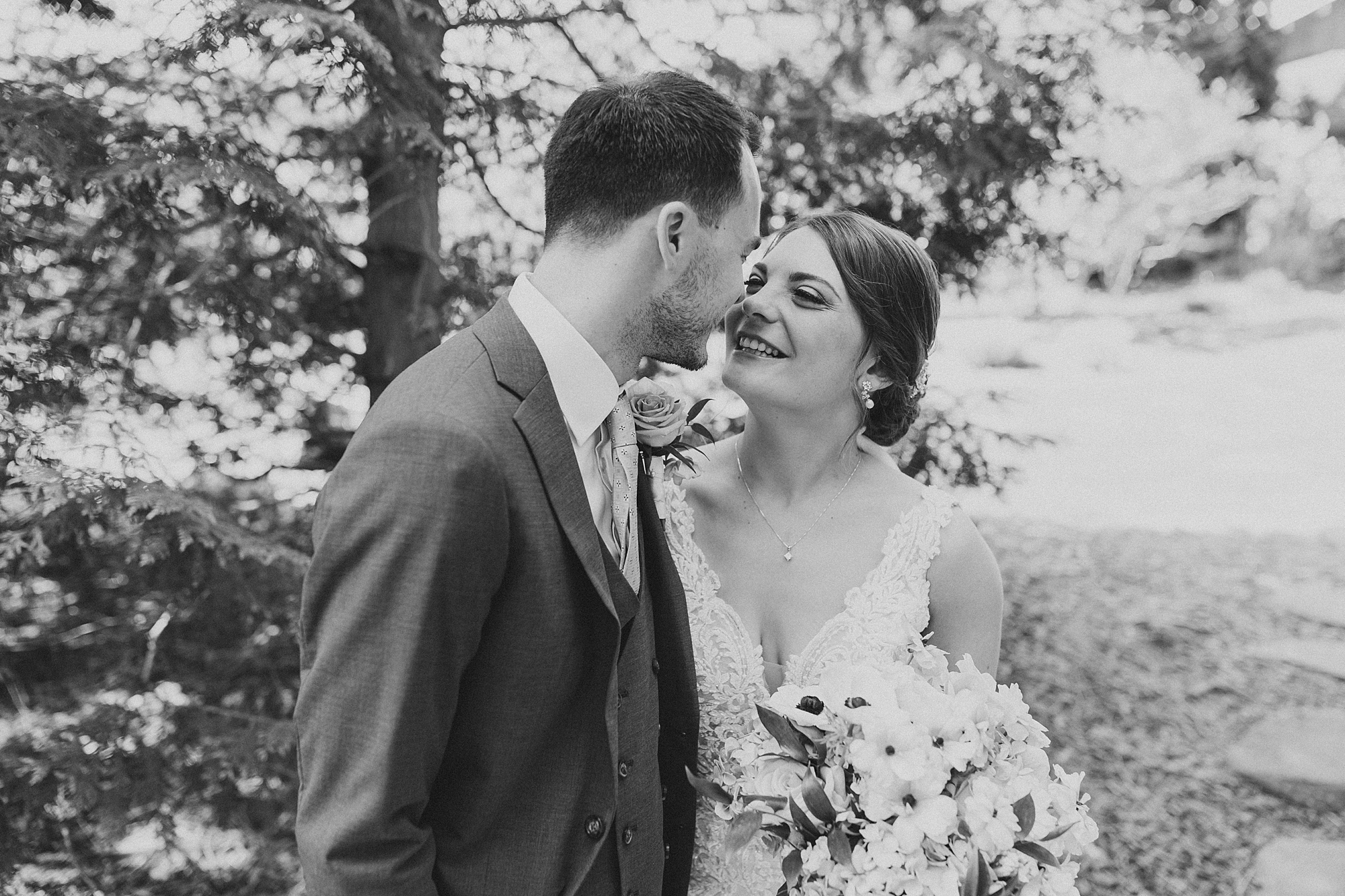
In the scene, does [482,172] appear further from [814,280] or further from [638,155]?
[638,155]

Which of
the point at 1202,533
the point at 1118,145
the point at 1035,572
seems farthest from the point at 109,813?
the point at 1118,145

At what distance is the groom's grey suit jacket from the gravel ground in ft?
10.2

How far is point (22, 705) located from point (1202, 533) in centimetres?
780

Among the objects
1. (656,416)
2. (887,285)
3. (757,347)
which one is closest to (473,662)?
(656,416)

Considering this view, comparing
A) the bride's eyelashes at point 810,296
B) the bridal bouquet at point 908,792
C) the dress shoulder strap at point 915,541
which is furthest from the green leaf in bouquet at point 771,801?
the bride's eyelashes at point 810,296

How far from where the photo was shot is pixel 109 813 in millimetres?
2840

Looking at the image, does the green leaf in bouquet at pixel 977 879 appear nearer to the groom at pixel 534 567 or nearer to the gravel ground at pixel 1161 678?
the groom at pixel 534 567

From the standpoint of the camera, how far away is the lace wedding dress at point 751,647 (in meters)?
2.31

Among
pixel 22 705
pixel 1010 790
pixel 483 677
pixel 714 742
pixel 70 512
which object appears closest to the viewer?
pixel 483 677

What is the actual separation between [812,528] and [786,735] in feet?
2.66

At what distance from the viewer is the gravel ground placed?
161 inches

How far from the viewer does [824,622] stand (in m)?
2.39

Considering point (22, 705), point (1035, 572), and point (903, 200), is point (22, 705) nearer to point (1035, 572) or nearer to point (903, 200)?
point (903, 200)

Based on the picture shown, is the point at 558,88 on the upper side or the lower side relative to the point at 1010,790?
upper
